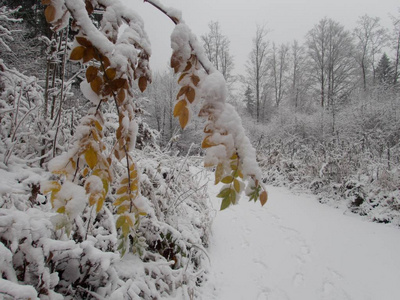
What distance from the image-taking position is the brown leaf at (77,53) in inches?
20.8

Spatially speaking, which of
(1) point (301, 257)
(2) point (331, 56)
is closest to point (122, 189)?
(1) point (301, 257)

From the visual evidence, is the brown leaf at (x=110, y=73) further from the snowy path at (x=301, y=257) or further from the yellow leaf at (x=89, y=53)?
the snowy path at (x=301, y=257)


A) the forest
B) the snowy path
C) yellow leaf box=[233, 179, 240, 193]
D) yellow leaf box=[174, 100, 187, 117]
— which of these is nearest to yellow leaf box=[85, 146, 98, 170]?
the forest

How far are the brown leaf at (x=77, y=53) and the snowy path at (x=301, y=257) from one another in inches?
91.6

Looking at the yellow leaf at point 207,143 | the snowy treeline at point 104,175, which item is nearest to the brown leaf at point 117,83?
the snowy treeline at point 104,175

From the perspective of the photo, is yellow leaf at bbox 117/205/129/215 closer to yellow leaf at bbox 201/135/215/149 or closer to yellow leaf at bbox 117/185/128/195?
yellow leaf at bbox 117/185/128/195

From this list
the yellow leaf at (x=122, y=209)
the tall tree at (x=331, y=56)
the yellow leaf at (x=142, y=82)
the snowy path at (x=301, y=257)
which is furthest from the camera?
the tall tree at (x=331, y=56)

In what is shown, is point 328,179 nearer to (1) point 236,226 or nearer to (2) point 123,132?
(1) point 236,226

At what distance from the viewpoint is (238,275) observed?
262cm

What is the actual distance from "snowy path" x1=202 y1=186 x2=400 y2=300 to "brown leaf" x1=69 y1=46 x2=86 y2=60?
2.33 meters

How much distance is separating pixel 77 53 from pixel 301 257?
11.1ft

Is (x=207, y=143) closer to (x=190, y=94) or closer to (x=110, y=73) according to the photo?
(x=190, y=94)

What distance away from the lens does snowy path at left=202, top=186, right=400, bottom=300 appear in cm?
241

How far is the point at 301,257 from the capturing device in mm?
3049
